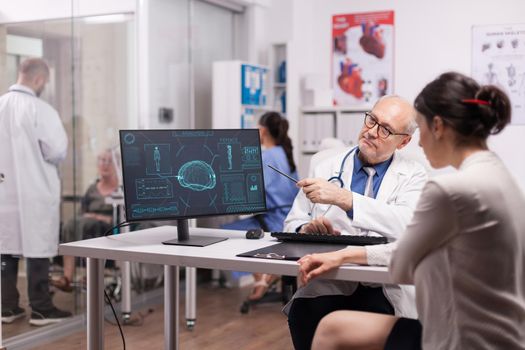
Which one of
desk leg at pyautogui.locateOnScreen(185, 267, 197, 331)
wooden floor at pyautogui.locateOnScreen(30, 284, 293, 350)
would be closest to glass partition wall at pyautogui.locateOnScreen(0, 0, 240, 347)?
wooden floor at pyautogui.locateOnScreen(30, 284, 293, 350)

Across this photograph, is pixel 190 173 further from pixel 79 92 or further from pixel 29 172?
pixel 79 92

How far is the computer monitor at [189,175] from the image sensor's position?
250 cm

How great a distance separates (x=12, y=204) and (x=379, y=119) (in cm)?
216

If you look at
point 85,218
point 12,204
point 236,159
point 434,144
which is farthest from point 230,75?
point 434,144

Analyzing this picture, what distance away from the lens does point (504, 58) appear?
551 centimetres

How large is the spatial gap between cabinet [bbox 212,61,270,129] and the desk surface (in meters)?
2.71

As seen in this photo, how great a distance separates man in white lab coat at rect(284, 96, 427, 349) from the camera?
2.46 meters

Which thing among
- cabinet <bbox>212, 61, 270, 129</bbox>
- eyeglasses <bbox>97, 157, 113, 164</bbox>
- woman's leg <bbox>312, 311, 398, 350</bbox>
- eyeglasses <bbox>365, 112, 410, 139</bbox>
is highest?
cabinet <bbox>212, 61, 270, 129</bbox>

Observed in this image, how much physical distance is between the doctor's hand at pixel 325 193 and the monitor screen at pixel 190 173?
316 mm

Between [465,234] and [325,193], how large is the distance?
31.7 inches

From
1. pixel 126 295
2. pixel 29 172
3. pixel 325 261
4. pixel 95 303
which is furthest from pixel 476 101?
pixel 126 295

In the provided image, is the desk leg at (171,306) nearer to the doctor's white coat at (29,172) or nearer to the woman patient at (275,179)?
the doctor's white coat at (29,172)

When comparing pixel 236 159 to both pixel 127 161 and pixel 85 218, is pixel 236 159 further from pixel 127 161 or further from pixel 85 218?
pixel 85 218

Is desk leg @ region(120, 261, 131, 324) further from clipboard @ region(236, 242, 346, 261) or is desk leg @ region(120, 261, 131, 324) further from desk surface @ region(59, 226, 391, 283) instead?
clipboard @ region(236, 242, 346, 261)
